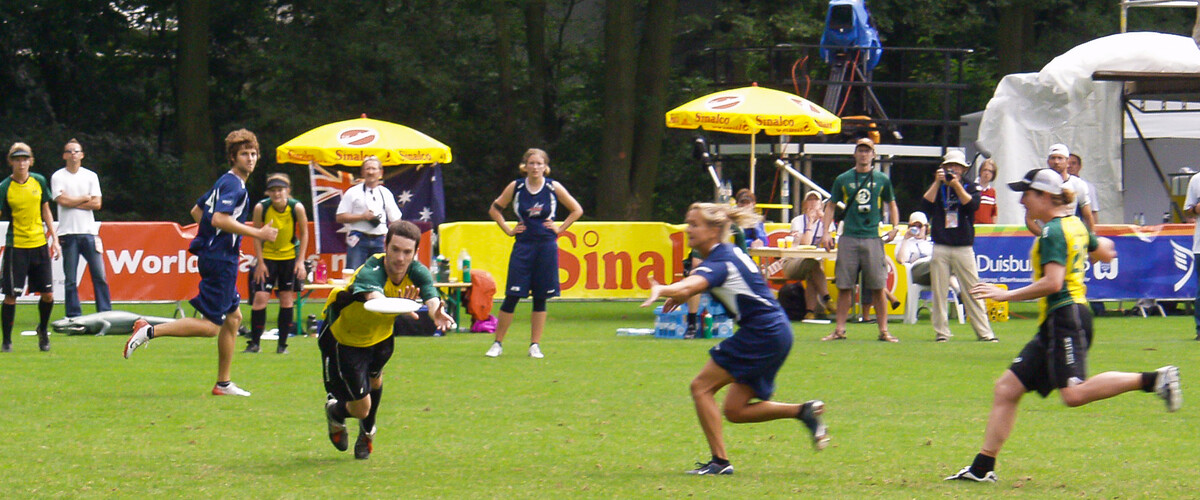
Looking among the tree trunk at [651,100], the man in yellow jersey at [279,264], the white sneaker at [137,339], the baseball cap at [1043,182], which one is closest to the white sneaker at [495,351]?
the man in yellow jersey at [279,264]

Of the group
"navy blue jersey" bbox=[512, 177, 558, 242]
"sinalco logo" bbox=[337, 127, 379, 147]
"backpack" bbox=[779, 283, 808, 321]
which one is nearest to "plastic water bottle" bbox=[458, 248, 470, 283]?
"sinalco logo" bbox=[337, 127, 379, 147]

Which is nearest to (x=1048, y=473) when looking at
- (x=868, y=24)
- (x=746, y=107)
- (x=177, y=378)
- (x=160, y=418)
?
(x=160, y=418)

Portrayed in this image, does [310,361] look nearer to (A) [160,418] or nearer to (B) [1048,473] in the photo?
(A) [160,418]

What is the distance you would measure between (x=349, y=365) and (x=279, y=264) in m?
6.60

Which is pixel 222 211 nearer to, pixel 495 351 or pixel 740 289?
pixel 495 351

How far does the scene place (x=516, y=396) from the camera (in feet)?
33.6

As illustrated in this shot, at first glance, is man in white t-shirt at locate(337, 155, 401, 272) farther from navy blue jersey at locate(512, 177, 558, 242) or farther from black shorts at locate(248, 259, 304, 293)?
navy blue jersey at locate(512, 177, 558, 242)

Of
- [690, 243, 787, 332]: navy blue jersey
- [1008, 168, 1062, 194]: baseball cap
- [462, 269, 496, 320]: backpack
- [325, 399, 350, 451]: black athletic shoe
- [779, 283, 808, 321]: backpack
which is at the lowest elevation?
[779, 283, 808, 321]: backpack

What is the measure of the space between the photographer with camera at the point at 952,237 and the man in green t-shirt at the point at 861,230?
0.47 metres

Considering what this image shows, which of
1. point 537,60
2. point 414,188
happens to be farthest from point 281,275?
point 537,60

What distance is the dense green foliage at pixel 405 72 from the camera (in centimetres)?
3131

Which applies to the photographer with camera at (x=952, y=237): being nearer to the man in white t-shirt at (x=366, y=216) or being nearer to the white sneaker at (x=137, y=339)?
the man in white t-shirt at (x=366, y=216)

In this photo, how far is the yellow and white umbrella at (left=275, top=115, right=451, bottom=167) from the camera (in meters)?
18.4

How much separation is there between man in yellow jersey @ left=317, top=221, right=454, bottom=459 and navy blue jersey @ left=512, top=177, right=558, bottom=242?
5.57m
